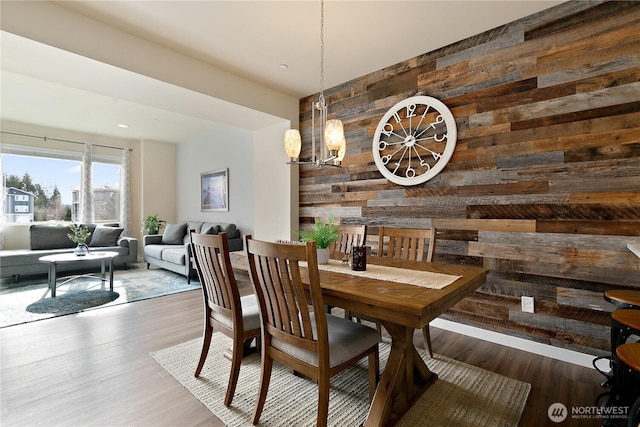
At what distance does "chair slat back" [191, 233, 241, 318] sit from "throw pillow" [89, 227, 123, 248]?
15.0 ft

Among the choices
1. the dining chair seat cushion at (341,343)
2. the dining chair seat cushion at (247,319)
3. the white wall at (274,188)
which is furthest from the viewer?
the white wall at (274,188)

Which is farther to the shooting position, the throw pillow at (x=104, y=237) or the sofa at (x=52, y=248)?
the throw pillow at (x=104, y=237)

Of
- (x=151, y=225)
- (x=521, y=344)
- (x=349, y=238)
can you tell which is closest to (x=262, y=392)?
(x=349, y=238)

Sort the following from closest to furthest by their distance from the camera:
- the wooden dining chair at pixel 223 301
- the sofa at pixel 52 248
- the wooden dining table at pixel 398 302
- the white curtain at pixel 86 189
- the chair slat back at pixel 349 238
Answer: the wooden dining table at pixel 398 302
the wooden dining chair at pixel 223 301
the chair slat back at pixel 349 238
the sofa at pixel 52 248
the white curtain at pixel 86 189

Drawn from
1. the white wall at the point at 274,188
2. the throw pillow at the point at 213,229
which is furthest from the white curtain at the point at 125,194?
the white wall at the point at 274,188

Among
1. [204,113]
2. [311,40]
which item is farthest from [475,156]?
[204,113]

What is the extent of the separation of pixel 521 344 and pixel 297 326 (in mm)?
2100

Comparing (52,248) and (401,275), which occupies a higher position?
(401,275)

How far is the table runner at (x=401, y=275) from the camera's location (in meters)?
1.54

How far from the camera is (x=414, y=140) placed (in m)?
2.97

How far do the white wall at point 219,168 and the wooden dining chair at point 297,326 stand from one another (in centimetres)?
377

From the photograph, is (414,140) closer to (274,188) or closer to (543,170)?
(543,170)

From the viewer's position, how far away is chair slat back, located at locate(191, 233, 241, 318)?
1.62 m

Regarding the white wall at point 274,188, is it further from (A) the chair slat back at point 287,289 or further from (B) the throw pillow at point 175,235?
(A) the chair slat back at point 287,289
